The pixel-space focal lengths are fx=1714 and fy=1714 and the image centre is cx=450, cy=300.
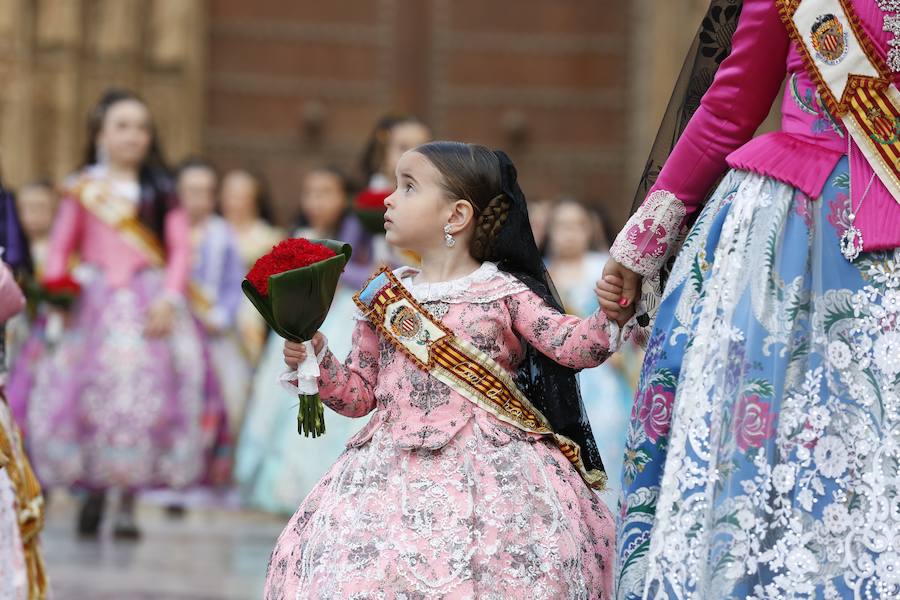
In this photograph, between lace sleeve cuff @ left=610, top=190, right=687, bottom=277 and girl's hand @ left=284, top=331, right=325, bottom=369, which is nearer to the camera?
lace sleeve cuff @ left=610, top=190, right=687, bottom=277

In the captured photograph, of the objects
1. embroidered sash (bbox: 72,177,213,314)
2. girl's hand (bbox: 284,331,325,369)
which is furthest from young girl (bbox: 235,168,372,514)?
girl's hand (bbox: 284,331,325,369)

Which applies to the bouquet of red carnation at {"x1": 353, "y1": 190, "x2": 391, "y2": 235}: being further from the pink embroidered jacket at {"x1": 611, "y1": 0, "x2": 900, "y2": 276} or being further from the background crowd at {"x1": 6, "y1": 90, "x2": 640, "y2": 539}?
the pink embroidered jacket at {"x1": 611, "y1": 0, "x2": 900, "y2": 276}

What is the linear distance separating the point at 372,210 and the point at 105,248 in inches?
95.5

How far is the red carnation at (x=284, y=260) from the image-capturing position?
346cm

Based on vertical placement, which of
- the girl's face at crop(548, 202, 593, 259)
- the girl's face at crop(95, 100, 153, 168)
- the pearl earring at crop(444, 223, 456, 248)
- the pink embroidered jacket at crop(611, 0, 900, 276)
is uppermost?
the pink embroidered jacket at crop(611, 0, 900, 276)

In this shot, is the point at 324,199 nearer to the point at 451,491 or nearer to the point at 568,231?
the point at 568,231

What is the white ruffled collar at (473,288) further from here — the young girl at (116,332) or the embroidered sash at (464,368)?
the young girl at (116,332)

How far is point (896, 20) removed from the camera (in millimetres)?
3178

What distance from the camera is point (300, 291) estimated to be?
3443 mm

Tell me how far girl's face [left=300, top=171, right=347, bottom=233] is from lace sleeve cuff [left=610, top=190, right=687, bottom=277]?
511 centimetres

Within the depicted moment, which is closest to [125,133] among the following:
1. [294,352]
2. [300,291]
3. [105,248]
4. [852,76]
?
[105,248]

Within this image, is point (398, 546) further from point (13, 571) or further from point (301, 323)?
point (13, 571)

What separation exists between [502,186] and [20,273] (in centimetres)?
181

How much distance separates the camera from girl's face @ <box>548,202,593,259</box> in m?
8.24
